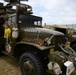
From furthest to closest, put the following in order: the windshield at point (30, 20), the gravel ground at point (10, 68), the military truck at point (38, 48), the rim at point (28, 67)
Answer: the windshield at point (30, 20)
the gravel ground at point (10, 68)
the rim at point (28, 67)
the military truck at point (38, 48)

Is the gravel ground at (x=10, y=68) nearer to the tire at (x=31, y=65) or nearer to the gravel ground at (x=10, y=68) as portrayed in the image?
the gravel ground at (x=10, y=68)

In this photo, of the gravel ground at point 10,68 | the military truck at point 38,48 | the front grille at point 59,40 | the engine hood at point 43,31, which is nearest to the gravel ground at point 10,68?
the gravel ground at point 10,68

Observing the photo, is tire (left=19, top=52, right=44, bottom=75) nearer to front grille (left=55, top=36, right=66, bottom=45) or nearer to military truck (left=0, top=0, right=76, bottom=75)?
military truck (left=0, top=0, right=76, bottom=75)

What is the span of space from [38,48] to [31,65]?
1.81ft

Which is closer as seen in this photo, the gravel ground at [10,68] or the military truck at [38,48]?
the military truck at [38,48]

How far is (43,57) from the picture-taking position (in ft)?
12.4

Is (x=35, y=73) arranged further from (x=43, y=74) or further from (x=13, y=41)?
(x=13, y=41)

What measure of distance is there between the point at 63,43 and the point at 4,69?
2253 mm

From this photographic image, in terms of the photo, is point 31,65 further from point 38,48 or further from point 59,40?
point 59,40

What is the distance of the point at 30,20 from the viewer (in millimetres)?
4961

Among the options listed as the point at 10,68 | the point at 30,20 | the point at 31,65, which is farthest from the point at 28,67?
the point at 30,20

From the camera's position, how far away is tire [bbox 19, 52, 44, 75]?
132 inches

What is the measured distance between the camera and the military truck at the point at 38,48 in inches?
126

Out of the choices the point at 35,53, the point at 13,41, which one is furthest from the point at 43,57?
the point at 13,41
